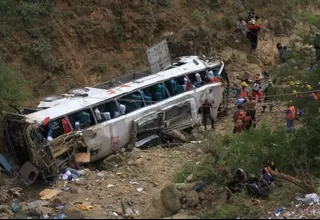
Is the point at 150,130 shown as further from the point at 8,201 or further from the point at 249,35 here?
the point at 249,35

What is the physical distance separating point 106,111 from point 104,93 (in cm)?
47

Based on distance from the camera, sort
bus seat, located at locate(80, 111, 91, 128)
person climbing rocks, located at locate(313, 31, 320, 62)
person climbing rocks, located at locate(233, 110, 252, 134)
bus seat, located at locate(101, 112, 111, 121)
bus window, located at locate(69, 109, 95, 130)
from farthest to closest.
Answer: person climbing rocks, located at locate(233, 110, 252, 134) → bus seat, located at locate(101, 112, 111, 121) → person climbing rocks, located at locate(313, 31, 320, 62) → bus seat, located at locate(80, 111, 91, 128) → bus window, located at locate(69, 109, 95, 130)

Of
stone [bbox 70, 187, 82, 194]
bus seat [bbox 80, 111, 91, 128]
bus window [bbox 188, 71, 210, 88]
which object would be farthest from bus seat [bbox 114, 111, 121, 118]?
bus window [bbox 188, 71, 210, 88]

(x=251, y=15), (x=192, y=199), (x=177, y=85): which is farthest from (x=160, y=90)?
(x=251, y=15)

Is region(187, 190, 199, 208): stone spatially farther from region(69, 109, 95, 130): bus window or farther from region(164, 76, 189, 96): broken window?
region(164, 76, 189, 96): broken window

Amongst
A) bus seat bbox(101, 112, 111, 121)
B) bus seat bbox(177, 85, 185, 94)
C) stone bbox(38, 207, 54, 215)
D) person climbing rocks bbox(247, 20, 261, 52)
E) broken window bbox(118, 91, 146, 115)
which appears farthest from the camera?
person climbing rocks bbox(247, 20, 261, 52)

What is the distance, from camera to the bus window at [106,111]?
1223cm

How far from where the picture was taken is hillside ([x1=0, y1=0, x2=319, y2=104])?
15.9 metres

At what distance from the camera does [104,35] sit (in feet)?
57.7

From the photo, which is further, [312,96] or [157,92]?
[157,92]

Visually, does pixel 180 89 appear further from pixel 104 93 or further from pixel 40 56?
pixel 40 56

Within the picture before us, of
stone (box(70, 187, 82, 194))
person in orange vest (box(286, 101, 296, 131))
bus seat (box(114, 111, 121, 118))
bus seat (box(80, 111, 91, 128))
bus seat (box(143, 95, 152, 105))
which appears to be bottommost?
person in orange vest (box(286, 101, 296, 131))

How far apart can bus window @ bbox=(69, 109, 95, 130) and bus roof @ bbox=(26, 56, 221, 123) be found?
0.13 m

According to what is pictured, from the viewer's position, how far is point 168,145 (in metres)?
13.6
